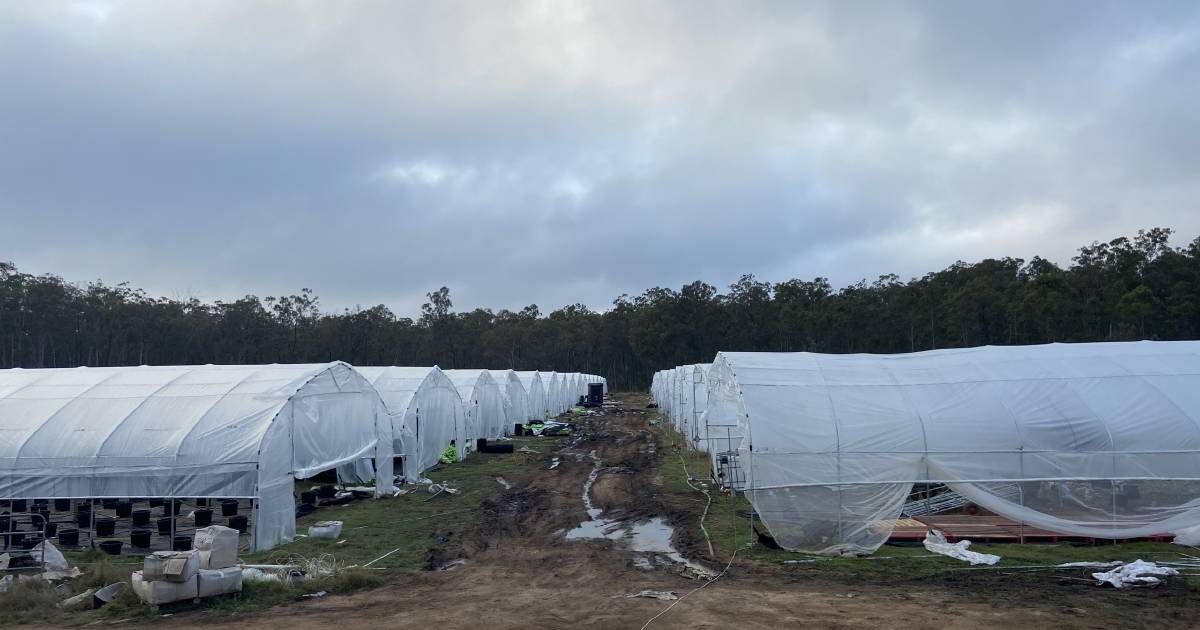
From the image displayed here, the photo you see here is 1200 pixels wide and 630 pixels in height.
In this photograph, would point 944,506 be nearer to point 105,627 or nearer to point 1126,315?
point 105,627

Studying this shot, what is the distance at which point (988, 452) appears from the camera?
44.4ft

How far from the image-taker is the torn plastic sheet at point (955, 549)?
1193 centimetres

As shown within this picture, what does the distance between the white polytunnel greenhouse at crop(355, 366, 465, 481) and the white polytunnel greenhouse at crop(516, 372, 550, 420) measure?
Answer: 15357mm

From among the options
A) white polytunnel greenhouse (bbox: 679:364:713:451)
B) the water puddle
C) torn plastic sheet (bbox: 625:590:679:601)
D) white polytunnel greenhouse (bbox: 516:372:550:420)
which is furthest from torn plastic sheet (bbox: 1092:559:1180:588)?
white polytunnel greenhouse (bbox: 516:372:550:420)

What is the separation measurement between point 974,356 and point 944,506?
12.0 ft

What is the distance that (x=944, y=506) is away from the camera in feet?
48.9

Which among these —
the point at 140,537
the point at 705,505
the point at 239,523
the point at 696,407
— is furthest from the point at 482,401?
the point at 140,537

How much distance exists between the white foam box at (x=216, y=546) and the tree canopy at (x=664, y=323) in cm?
6192

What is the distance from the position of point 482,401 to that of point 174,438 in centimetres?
1935

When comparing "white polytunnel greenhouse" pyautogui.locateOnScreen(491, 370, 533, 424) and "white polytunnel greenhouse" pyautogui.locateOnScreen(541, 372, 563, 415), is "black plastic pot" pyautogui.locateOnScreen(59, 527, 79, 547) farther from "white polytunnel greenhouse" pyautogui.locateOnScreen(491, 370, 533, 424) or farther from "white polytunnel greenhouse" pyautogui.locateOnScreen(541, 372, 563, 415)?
"white polytunnel greenhouse" pyautogui.locateOnScreen(541, 372, 563, 415)

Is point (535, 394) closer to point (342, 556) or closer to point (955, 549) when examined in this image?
point (342, 556)

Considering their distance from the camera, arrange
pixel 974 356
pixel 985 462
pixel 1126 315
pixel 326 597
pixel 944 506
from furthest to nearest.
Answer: pixel 1126 315 → pixel 974 356 → pixel 944 506 → pixel 985 462 → pixel 326 597

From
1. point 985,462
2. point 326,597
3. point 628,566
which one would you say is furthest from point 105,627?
point 985,462

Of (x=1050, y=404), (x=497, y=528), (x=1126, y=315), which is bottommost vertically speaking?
(x=497, y=528)
